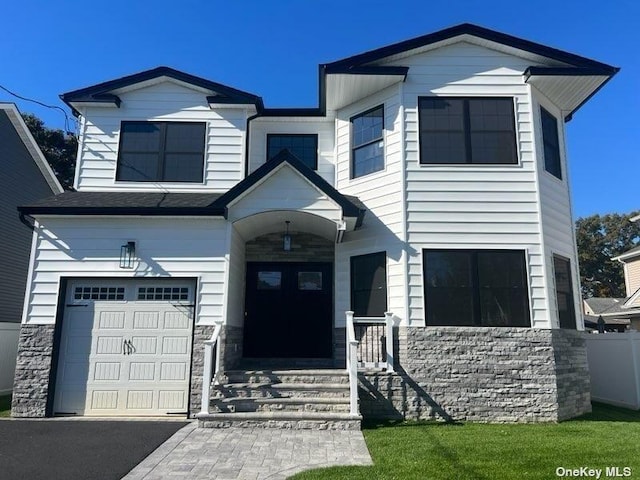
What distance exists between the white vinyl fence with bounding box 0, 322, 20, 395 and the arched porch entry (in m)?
6.17

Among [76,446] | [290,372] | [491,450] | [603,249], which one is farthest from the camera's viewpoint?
[603,249]

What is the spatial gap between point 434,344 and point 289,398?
2.86 metres

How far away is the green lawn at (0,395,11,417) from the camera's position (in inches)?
333

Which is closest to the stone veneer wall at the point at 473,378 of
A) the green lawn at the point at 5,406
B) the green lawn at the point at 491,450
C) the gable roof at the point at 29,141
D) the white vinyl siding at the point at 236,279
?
the green lawn at the point at 491,450

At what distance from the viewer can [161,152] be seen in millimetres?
10305

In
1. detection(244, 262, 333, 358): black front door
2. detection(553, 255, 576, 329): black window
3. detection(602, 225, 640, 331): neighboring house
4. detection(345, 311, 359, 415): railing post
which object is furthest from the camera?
detection(602, 225, 640, 331): neighboring house

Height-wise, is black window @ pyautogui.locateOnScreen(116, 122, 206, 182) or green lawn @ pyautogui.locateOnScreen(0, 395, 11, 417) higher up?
black window @ pyautogui.locateOnScreen(116, 122, 206, 182)

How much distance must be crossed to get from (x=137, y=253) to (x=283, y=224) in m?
3.06

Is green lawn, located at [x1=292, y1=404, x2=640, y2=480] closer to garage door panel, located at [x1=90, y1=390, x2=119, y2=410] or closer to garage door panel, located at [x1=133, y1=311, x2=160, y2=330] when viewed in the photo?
garage door panel, located at [x1=133, y1=311, x2=160, y2=330]

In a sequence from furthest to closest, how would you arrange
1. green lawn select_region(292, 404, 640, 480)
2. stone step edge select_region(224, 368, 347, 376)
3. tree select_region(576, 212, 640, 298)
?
tree select_region(576, 212, 640, 298) < stone step edge select_region(224, 368, 347, 376) < green lawn select_region(292, 404, 640, 480)

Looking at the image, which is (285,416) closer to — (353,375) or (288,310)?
(353,375)

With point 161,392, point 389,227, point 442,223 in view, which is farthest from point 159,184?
point 442,223

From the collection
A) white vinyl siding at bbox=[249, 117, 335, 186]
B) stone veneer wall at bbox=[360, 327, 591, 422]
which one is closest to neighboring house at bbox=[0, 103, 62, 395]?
white vinyl siding at bbox=[249, 117, 335, 186]

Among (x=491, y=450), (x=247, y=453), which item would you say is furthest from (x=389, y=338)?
(x=247, y=453)
